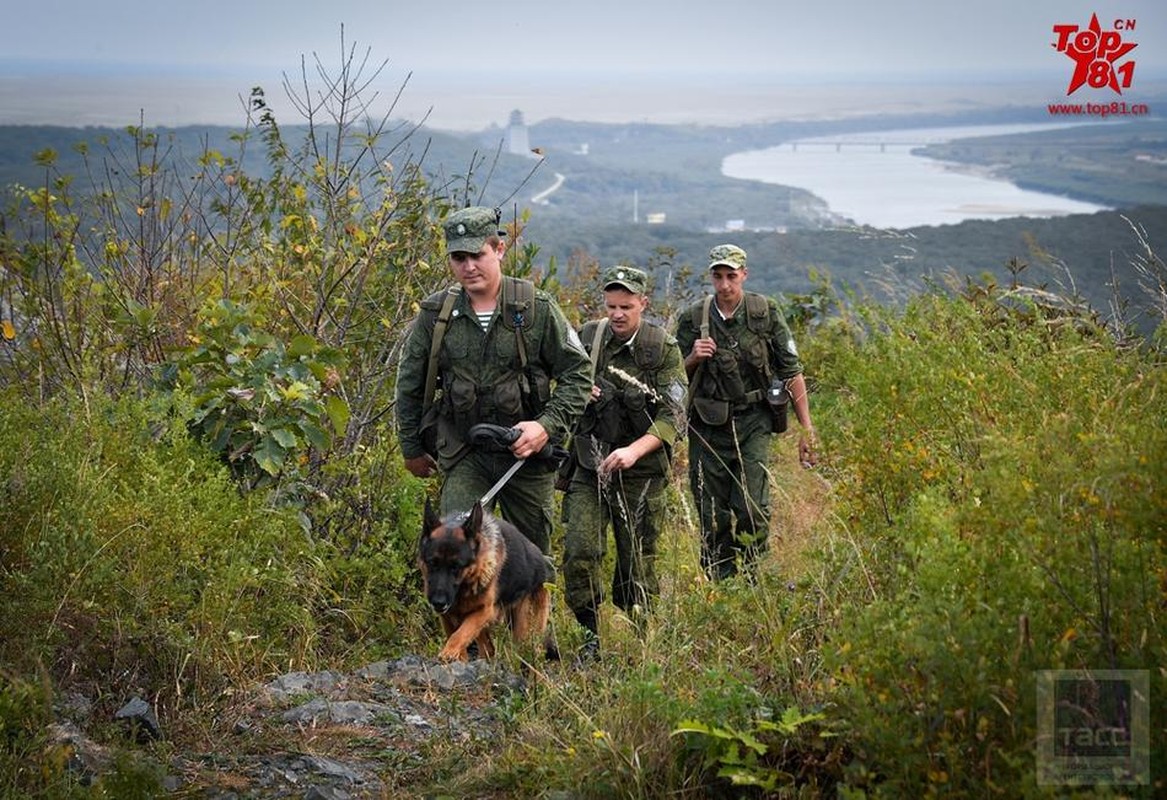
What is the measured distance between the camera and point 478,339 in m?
6.61

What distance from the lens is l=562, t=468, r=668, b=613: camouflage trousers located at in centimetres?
729

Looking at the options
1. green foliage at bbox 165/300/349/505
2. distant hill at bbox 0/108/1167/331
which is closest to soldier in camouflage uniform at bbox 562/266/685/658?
Answer: distant hill at bbox 0/108/1167/331

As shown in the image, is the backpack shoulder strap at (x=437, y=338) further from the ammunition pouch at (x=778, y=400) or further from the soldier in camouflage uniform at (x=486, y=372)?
the ammunition pouch at (x=778, y=400)

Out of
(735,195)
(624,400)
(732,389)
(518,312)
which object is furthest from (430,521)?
(735,195)

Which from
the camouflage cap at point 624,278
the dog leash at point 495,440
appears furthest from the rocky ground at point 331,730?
the camouflage cap at point 624,278

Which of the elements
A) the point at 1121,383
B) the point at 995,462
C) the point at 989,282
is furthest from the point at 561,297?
the point at 995,462

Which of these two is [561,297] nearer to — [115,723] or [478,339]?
[478,339]

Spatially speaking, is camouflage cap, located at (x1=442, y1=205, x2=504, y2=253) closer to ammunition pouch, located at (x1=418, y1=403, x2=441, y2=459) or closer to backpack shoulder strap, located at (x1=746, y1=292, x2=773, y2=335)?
ammunition pouch, located at (x1=418, y1=403, x2=441, y2=459)

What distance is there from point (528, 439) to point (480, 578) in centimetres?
75

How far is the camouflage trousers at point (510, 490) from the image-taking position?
22.0 ft

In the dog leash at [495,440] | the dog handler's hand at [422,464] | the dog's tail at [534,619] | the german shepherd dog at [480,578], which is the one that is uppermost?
the dog leash at [495,440]

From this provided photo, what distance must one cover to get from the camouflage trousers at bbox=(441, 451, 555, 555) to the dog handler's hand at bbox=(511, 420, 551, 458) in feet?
0.81

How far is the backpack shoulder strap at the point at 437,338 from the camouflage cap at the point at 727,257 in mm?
2499

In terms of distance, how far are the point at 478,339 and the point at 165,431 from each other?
1.70 m
